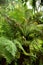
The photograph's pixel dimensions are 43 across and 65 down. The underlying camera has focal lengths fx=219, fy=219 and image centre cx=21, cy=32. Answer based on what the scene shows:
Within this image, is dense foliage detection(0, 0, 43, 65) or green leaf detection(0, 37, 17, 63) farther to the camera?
dense foliage detection(0, 0, 43, 65)

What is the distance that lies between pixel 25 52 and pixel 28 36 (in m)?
0.43

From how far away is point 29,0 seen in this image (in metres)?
7.50

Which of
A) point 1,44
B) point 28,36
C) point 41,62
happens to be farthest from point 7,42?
point 41,62

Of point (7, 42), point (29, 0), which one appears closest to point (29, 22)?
point (7, 42)

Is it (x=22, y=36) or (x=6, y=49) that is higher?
(x=6, y=49)

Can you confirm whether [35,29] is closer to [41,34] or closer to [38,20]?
[41,34]

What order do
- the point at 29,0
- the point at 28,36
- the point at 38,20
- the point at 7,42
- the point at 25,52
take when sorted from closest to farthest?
the point at 7,42 < the point at 25,52 < the point at 28,36 < the point at 38,20 < the point at 29,0

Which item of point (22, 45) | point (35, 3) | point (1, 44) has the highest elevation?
point (1, 44)

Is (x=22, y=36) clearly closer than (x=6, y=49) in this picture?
No

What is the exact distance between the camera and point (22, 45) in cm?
418

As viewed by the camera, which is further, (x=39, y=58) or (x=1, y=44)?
(x=39, y=58)

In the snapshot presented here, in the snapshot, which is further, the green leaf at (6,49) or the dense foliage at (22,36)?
the dense foliage at (22,36)

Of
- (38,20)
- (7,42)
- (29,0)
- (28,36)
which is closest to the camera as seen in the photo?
(7,42)

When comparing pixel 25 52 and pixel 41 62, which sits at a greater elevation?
pixel 25 52
